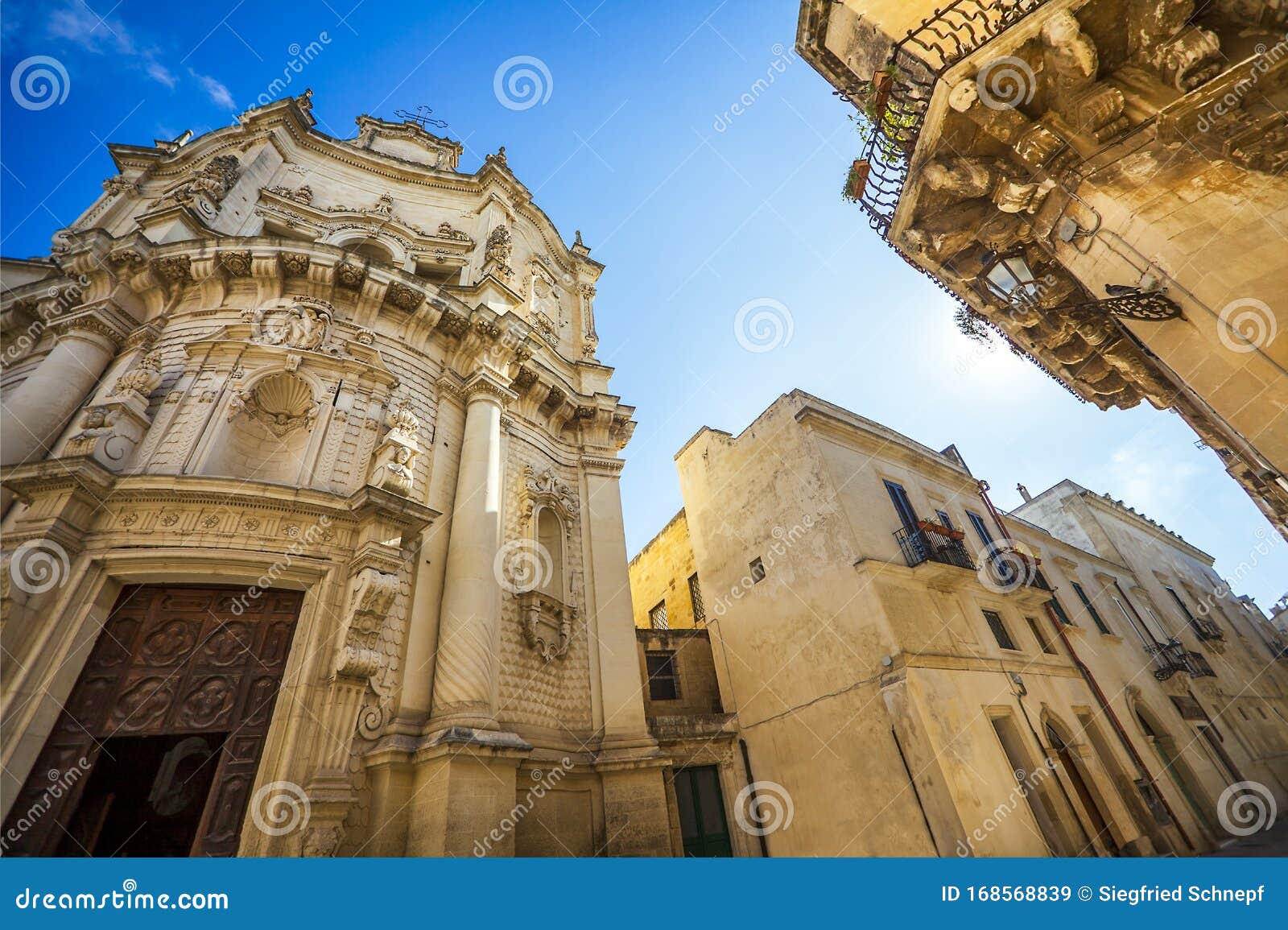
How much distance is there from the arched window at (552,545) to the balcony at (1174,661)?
2225cm

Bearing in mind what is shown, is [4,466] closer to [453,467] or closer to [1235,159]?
[453,467]

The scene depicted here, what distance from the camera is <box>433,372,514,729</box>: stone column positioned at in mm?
7168

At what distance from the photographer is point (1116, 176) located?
7.06 m

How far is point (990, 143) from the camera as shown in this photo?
8250mm

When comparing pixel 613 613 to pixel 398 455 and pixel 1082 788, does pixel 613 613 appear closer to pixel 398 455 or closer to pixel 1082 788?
pixel 398 455

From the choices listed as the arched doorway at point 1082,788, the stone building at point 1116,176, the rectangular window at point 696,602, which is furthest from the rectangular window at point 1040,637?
the rectangular window at point 696,602

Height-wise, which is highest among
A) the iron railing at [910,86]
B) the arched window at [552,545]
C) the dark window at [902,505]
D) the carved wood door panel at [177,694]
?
the iron railing at [910,86]

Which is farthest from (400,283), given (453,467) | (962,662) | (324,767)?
(962,662)

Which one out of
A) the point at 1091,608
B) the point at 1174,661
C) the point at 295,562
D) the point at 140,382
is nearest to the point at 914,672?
the point at 295,562

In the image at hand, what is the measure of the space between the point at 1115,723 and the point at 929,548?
8.09m

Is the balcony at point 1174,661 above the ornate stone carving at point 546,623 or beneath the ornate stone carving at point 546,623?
above

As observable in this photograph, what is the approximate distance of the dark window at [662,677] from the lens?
14.3 metres

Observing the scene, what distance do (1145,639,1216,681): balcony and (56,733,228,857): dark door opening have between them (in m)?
26.9

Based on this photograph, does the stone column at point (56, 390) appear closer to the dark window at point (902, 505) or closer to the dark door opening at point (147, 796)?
the dark door opening at point (147, 796)
